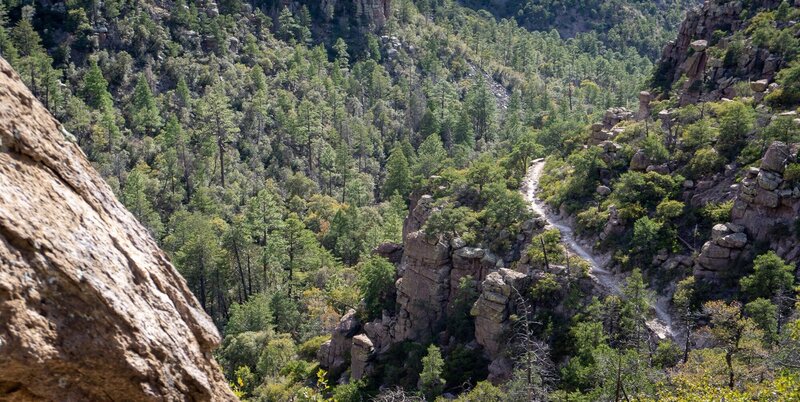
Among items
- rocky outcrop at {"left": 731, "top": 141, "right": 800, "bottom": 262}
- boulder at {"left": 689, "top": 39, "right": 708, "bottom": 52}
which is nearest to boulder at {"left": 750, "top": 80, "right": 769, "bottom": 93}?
boulder at {"left": 689, "top": 39, "right": 708, "bottom": 52}

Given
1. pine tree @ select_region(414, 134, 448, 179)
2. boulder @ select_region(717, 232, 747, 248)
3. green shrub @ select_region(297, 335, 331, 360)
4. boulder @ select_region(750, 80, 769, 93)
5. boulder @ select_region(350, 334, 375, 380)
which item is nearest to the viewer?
boulder @ select_region(717, 232, 747, 248)

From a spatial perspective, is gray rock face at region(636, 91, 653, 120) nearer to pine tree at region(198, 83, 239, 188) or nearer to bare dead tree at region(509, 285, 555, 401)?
bare dead tree at region(509, 285, 555, 401)

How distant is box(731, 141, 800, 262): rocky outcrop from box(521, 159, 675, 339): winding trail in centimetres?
742

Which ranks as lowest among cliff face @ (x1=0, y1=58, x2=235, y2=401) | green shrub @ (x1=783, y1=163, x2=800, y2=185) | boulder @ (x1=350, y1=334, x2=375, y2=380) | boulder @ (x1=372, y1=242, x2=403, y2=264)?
boulder @ (x1=350, y1=334, x2=375, y2=380)

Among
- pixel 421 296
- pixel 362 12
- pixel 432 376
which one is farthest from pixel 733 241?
pixel 362 12

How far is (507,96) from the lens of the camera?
6152 inches

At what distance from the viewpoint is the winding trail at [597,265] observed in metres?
42.8

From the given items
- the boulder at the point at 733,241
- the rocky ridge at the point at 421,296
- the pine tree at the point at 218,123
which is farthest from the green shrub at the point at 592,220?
the pine tree at the point at 218,123

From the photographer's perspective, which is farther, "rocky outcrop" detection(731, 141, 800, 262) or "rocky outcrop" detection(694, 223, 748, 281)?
"rocky outcrop" detection(694, 223, 748, 281)

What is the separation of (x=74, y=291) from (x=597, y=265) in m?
45.1

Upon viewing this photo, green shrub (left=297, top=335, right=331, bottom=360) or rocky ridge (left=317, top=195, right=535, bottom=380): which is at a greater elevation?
rocky ridge (left=317, top=195, right=535, bottom=380)

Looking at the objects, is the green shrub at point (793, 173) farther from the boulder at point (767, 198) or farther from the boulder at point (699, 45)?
the boulder at point (699, 45)

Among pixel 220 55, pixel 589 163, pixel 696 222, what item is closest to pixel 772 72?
pixel 589 163

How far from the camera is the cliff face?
25.8 feet
